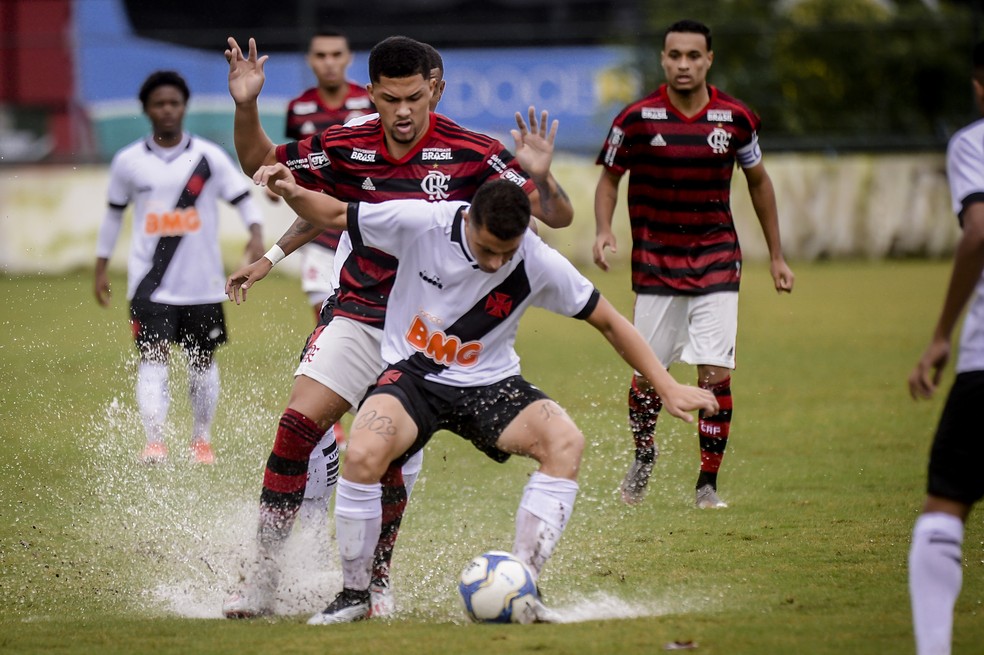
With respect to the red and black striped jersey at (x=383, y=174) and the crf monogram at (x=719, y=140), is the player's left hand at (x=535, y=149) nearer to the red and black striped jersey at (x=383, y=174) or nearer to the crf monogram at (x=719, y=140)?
the red and black striped jersey at (x=383, y=174)

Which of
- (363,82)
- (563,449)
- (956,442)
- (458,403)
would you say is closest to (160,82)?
(458,403)

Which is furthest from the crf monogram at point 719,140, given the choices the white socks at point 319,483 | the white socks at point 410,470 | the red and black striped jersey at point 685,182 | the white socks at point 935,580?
the white socks at point 935,580

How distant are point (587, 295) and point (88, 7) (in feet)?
73.4

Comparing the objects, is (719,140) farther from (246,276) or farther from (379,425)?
(379,425)

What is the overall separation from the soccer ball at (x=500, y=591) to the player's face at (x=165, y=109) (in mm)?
4920

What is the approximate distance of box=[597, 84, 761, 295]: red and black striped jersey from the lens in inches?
296

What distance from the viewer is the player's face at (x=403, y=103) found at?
18.4ft

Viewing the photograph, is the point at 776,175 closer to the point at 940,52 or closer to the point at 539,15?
the point at 940,52

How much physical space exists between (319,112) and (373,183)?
13.9ft

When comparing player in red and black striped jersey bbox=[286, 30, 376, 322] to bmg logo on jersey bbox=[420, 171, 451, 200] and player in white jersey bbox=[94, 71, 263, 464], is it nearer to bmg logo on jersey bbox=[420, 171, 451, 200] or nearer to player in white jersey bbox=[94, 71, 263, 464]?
player in white jersey bbox=[94, 71, 263, 464]

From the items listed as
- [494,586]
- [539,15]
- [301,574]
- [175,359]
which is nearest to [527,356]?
[175,359]

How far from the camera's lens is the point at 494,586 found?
495 centimetres

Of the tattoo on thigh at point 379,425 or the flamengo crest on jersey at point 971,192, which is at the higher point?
the flamengo crest on jersey at point 971,192

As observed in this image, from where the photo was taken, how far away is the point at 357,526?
5109 millimetres
